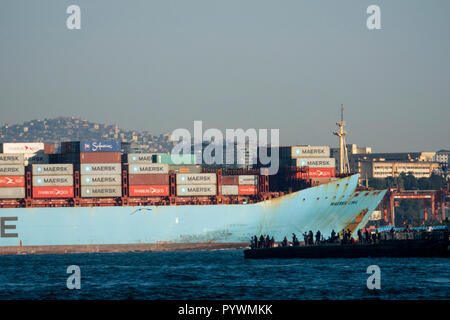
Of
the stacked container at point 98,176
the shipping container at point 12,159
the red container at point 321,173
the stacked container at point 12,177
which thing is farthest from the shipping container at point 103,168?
the red container at point 321,173

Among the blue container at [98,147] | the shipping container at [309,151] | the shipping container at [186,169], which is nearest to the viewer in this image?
the blue container at [98,147]

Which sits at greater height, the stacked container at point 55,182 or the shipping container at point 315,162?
the shipping container at point 315,162

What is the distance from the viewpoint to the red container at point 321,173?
263 ft

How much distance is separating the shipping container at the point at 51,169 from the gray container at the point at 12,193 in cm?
226

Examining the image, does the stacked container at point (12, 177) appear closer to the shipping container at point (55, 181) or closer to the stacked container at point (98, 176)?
the shipping container at point (55, 181)

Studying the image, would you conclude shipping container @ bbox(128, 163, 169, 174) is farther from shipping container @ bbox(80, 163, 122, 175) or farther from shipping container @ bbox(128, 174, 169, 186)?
shipping container @ bbox(80, 163, 122, 175)

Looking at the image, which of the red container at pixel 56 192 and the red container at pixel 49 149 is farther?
the red container at pixel 49 149

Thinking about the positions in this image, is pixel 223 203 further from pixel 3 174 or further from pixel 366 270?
pixel 366 270

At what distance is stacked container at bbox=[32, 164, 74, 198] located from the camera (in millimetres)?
75488

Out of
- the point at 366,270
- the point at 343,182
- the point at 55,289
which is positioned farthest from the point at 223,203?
the point at 55,289

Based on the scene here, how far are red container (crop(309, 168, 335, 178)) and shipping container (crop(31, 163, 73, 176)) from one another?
24023mm

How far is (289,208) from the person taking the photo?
252ft
